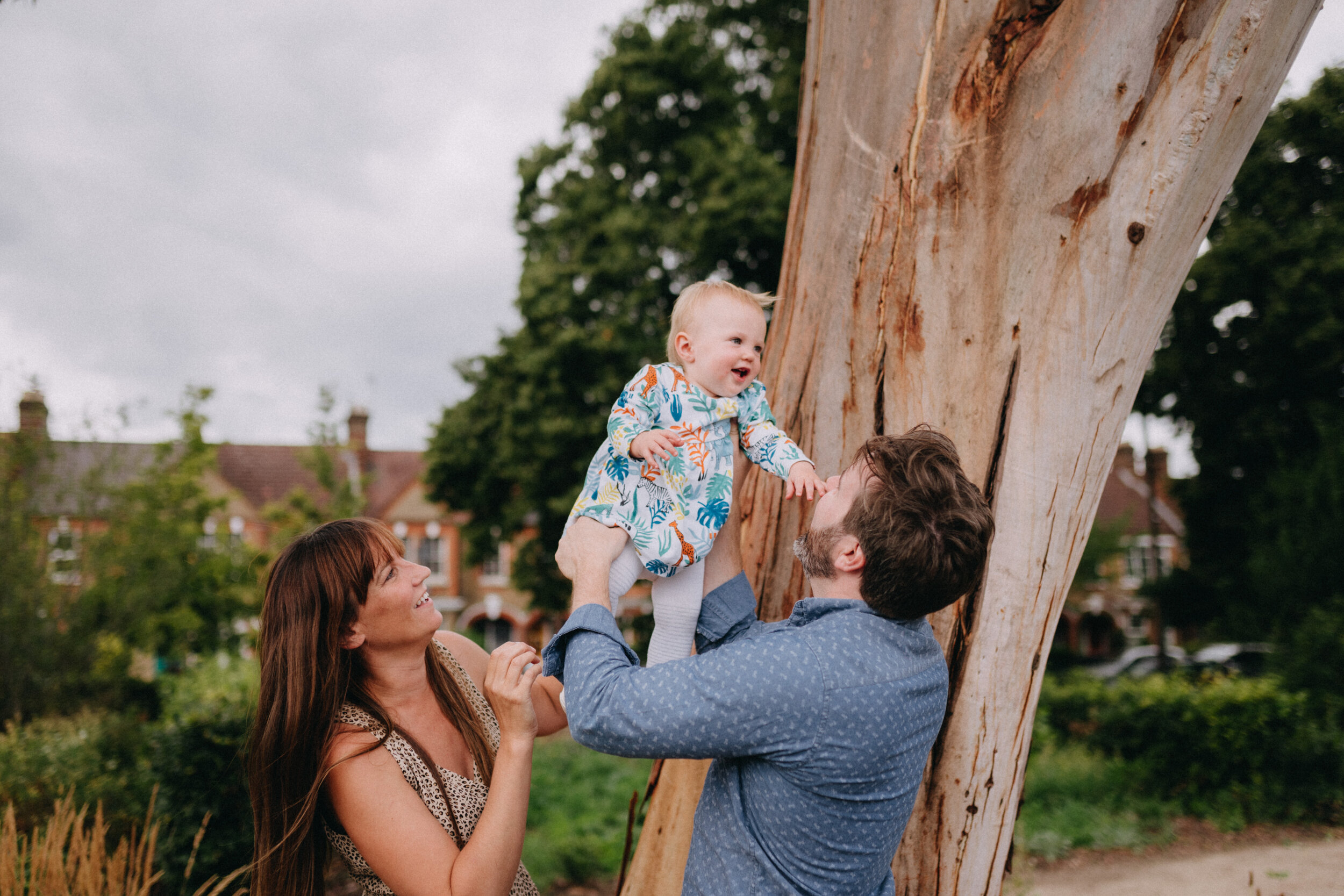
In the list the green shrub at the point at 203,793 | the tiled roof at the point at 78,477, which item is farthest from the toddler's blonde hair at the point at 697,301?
the tiled roof at the point at 78,477

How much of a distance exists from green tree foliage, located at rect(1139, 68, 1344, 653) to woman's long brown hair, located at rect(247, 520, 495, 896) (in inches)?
556

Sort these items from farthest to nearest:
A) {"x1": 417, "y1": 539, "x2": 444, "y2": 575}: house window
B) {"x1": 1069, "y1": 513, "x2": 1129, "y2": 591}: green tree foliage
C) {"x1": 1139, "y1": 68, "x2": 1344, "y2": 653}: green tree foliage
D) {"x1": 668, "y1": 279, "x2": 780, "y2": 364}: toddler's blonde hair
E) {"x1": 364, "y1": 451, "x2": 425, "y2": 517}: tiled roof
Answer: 1. {"x1": 417, "y1": 539, "x2": 444, "y2": 575}: house window
2. {"x1": 364, "y1": 451, "x2": 425, "y2": 517}: tiled roof
3. {"x1": 1069, "y1": 513, "x2": 1129, "y2": 591}: green tree foliage
4. {"x1": 1139, "y1": 68, "x2": 1344, "y2": 653}: green tree foliage
5. {"x1": 668, "y1": 279, "x2": 780, "y2": 364}: toddler's blonde hair

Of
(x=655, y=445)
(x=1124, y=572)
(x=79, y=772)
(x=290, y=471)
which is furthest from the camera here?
(x=1124, y=572)

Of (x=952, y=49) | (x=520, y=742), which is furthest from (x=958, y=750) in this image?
(x=952, y=49)

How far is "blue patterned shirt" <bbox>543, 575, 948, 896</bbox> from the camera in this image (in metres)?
1.56

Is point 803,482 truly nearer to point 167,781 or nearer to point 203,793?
point 203,793

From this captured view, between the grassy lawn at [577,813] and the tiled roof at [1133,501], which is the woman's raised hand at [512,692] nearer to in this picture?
the grassy lawn at [577,813]

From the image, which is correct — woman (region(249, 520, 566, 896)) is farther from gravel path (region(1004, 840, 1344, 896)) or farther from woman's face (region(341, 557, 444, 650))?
gravel path (region(1004, 840, 1344, 896))

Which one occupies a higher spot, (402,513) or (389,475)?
(389,475)

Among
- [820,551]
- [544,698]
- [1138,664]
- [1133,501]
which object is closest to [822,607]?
[820,551]

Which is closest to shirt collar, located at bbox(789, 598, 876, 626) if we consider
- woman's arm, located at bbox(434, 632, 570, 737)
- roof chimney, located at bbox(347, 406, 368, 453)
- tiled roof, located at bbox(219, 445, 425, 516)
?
woman's arm, located at bbox(434, 632, 570, 737)

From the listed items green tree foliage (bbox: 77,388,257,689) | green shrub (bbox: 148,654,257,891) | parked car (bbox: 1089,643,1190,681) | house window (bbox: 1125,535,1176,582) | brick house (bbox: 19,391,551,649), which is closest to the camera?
green shrub (bbox: 148,654,257,891)

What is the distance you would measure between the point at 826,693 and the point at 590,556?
0.68 meters

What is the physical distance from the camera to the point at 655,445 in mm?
2135
